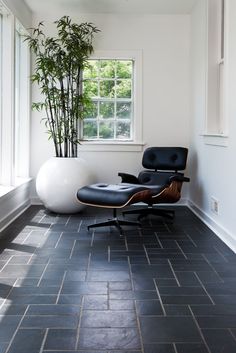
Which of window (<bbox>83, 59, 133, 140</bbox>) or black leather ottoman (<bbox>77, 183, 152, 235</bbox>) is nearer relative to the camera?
black leather ottoman (<bbox>77, 183, 152, 235</bbox>)

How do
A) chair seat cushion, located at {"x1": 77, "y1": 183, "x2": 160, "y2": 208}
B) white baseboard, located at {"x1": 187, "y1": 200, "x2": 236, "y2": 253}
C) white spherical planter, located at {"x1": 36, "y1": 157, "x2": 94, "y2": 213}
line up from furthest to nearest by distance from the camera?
white spherical planter, located at {"x1": 36, "y1": 157, "x2": 94, "y2": 213}, chair seat cushion, located at {"x1": 77, "y1": 183, "x2": 160, "y2": 208}, white baseboard, located at {"x1": 187, "y1": 200, "x2": 236, "y2": 253}

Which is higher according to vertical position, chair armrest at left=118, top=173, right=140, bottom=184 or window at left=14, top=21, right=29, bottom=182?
window at left=14, top=21, right=29, bottom=182

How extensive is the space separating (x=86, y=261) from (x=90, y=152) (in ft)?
8.74

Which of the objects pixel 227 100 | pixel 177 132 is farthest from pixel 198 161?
pixel 227 100

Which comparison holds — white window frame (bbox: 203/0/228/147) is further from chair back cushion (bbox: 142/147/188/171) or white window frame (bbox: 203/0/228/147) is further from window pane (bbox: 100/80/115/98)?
window pane (bbox: 100/80/115/98)

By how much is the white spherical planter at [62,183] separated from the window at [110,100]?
977 mm

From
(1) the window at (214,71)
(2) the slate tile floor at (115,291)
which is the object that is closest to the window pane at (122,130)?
(1) the window at (214,71)

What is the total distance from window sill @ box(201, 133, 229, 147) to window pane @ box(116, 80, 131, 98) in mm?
1497

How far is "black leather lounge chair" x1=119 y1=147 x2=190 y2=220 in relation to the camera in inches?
180

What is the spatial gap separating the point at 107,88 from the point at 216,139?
2128 mm

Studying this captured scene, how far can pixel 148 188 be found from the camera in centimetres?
426

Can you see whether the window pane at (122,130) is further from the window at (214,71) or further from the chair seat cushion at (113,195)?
the chair seat cushion at (113,195)

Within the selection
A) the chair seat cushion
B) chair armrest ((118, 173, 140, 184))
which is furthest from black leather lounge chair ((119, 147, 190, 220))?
the chair seat cushion

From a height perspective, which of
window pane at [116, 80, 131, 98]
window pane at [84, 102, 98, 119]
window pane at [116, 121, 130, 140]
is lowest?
window pane at [116, 121, 130, 140]
